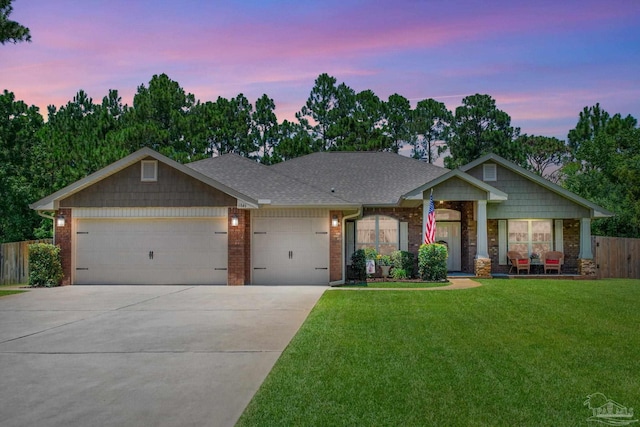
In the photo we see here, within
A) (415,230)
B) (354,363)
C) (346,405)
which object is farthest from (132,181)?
(346,405)

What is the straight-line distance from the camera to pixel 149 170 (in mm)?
17609

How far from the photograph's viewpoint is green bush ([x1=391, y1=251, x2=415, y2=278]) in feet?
63.9

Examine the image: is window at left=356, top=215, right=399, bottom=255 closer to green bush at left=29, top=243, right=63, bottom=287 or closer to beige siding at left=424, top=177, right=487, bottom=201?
beige siding at left=424, top=177, right=487, bottom=201

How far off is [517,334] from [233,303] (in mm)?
6658

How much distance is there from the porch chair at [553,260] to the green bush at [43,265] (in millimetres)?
16959

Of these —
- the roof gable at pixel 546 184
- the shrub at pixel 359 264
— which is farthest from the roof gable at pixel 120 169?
the roof gable at pixel 546 184

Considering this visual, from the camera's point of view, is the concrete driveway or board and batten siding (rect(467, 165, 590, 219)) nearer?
the concrete driveway

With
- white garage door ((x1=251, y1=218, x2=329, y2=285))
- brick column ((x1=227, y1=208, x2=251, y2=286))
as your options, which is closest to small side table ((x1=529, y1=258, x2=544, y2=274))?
white garage door ((x1=251, y1=218, x2=329, y2=285))

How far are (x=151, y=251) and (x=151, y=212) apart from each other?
48.6 inches

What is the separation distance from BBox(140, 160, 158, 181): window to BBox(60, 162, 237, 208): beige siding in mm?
117

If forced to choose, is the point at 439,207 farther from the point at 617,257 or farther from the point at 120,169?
the point at 120,169

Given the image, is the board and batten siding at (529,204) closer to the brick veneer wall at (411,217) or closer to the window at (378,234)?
the brick veneer wall at (411,217)

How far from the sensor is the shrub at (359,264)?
63.0ft

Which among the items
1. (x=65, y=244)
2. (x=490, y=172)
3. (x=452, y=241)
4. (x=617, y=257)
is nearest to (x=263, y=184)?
(x=65, y=244)
